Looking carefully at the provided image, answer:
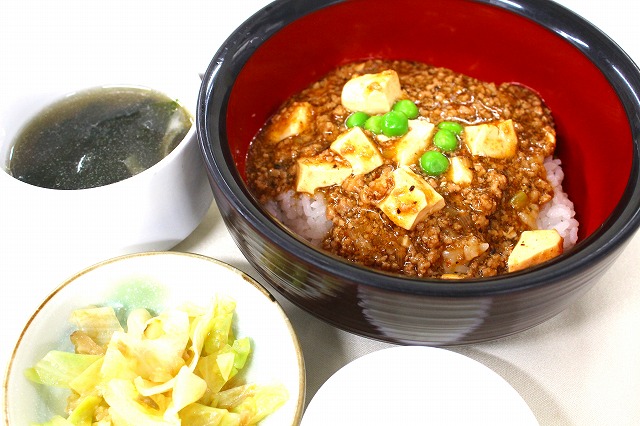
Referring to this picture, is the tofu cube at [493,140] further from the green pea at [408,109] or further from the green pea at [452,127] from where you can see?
the green pea at [408,109]

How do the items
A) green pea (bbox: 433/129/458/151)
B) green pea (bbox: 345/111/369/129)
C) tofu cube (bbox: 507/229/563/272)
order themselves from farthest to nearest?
green pea (bbox: 345/111/369/129)
green pea (bbox: 433/129/458/151)
tofu cube (bbox: 507/229/563/272)

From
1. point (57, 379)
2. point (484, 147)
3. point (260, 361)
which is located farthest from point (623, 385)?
point (57, 379)

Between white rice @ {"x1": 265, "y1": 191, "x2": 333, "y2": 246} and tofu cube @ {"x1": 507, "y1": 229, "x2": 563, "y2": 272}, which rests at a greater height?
tofu cube @ {"x1": 507, "y1": 229, "x2": 563, "y2": 272}

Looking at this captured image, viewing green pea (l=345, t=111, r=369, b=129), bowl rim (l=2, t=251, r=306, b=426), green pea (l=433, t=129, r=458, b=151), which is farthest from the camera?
green pea (l=345, t=111, r=369, b=129)

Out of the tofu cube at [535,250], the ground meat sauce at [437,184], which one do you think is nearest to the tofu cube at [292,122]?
the ground meat sauce at [437,184]

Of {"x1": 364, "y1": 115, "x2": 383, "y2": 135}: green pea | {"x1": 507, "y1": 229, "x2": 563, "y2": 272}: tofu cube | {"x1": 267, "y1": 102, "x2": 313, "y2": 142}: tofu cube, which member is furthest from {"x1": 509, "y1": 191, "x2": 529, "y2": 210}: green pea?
{"x1": 267, "y1": 102, "x2": 313, "y2": 142}: tofu cube

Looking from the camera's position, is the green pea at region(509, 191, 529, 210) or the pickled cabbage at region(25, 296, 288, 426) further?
the green pea at region(509, 191, 529, 210)

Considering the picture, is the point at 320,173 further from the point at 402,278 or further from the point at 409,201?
the point at 402,278

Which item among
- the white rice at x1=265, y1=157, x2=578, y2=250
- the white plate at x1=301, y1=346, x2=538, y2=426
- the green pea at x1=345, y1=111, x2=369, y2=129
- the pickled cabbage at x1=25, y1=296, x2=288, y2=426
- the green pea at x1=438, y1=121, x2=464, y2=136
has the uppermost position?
the green pea at x1=438, y1=121, x2=464, y2=136

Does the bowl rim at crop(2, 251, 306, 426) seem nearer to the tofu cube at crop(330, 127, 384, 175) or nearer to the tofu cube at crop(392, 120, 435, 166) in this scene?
the tofu cube at crop(330, 127, 384, 175)
